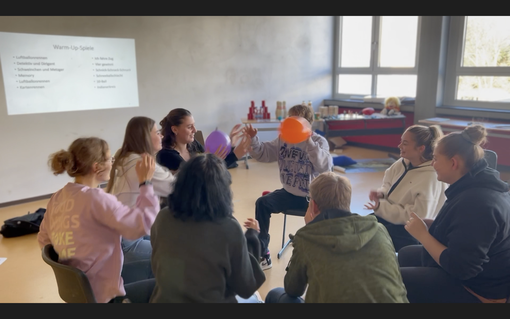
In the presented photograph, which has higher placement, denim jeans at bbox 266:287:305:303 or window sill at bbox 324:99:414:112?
window sill at bbox 324:99:414:112

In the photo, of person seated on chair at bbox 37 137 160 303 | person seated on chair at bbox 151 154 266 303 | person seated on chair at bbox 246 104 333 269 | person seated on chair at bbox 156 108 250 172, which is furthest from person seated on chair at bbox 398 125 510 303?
person seated on chair at bbox 156 108 250 172

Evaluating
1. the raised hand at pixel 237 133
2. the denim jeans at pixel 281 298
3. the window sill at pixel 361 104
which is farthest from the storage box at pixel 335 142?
the denim jeans at pixel 281 298

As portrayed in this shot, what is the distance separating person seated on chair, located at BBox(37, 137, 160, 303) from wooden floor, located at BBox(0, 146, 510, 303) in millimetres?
1171

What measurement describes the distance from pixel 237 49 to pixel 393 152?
308 centimetres

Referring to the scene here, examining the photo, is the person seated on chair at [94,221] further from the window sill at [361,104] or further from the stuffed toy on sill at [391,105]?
the window sill at [361,104]

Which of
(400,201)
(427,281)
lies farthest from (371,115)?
(427,281)

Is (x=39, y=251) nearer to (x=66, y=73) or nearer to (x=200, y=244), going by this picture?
Result: (x=66, y=73)

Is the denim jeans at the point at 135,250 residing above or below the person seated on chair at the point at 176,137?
below

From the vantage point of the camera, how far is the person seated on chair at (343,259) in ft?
4.30

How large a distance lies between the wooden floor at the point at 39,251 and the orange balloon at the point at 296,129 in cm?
94

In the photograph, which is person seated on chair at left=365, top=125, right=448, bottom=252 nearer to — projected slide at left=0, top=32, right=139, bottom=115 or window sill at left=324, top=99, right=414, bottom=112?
projected slide at left=0, top=32, right=139, bottom=115

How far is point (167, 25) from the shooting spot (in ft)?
17.3

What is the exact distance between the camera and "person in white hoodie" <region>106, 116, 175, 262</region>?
1.94 m

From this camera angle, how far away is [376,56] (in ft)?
22.8
